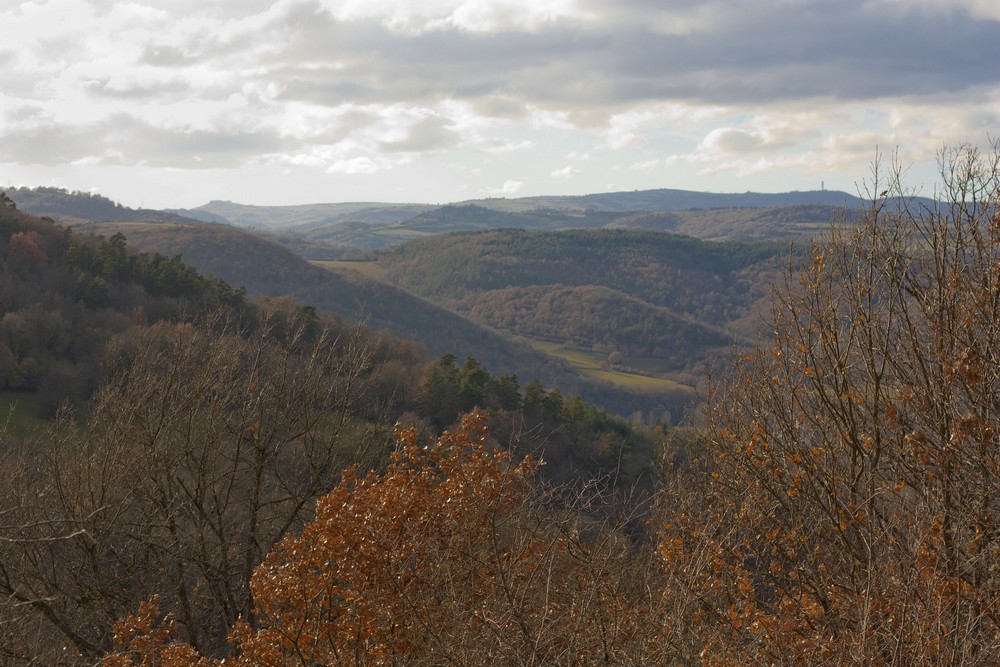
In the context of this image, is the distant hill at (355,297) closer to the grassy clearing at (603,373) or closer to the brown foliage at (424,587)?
the grassy clearing at (603,373)

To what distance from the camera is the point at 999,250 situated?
37.6 feet

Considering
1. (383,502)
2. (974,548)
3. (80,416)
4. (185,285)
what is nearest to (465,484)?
(383,502)

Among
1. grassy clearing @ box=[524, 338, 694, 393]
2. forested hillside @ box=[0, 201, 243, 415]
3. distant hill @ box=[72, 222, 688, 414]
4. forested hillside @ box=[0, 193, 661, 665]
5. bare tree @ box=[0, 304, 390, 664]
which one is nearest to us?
forested hillside @ box=[0, 193, 661, 665]

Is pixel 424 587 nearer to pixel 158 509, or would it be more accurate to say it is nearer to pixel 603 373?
pixel 158 509

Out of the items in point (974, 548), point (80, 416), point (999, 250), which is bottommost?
point (80, 416)

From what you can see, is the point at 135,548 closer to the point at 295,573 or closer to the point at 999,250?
the point at 295,573

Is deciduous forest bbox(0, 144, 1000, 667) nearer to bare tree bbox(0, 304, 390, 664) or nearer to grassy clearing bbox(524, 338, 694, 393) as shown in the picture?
bare tree bbox(0, 304, 390, 664)

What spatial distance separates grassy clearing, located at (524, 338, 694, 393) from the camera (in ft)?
403

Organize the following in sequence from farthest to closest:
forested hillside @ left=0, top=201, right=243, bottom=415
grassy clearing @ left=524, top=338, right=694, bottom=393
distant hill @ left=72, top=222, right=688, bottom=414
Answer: distant hill @ left=72, top=222, right=688, bottom=414
grassy clearing @ left=524, top=338, right=694, bottom=393
forested hillside @ left=0, top=201, right=243, bottom=415

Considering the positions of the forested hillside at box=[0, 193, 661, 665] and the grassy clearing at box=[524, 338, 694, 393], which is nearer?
the forested hillside at box=[0, 193, 661, 665]

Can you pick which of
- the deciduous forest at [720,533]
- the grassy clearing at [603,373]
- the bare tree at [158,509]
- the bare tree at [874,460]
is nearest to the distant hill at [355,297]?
the grassy clearing at [603,373]

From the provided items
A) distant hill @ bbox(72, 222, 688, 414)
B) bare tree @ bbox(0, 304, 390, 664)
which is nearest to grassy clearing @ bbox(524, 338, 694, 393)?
distant hill @ bbox(72, 222, 688, 414)

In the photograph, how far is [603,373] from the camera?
13438cm

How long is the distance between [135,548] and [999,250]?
16.3 meters
